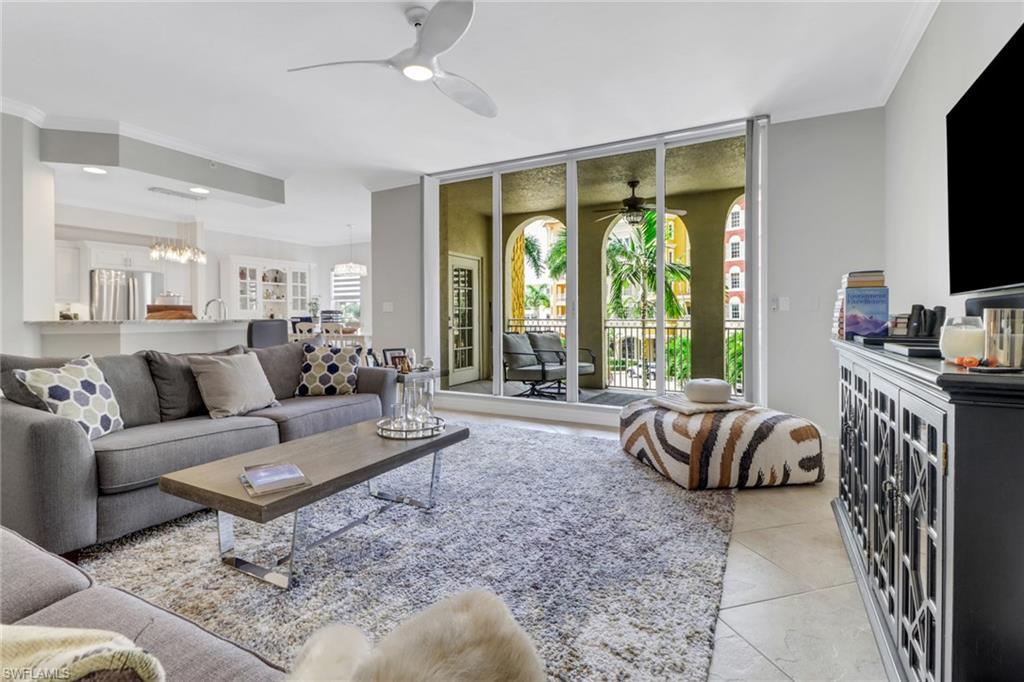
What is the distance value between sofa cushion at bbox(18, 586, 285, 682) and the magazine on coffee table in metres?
0.78

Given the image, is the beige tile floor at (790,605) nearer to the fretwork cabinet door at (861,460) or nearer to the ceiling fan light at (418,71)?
the fretwork cabinet door at (861,460)

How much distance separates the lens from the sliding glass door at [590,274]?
5.46 metres

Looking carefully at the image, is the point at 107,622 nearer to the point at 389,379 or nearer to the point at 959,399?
Result: the point at 959,399

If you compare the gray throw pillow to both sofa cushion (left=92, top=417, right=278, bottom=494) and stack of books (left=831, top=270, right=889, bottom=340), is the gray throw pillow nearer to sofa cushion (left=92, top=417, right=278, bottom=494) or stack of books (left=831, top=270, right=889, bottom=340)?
sofa cushion (left=92, top=417, right=278, bottom=494)

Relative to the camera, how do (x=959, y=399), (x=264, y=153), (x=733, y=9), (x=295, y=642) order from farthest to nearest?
(x=264, y=153) < (x=733, y=9) < (x=295, y=642) < (x=959, y=399)

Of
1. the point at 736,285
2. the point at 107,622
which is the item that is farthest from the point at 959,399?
the point at 736,285

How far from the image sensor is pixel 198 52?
308 centimetres

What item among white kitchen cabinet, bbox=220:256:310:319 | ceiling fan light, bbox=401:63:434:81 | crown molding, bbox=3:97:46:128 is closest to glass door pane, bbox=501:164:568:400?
ceiling fan light, bbox=401:63:434:81

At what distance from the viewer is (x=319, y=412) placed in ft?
10.7

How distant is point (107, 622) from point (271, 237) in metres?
9.94

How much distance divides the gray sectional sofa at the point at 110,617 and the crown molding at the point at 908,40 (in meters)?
3.79

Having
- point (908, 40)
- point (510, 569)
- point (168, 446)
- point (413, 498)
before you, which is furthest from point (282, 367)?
point (908, 40)

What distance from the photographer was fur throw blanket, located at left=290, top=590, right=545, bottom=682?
48cm

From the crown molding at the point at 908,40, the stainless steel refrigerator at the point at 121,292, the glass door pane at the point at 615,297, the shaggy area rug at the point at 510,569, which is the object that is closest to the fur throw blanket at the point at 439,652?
the shaggy area rug at the point at 510,569
